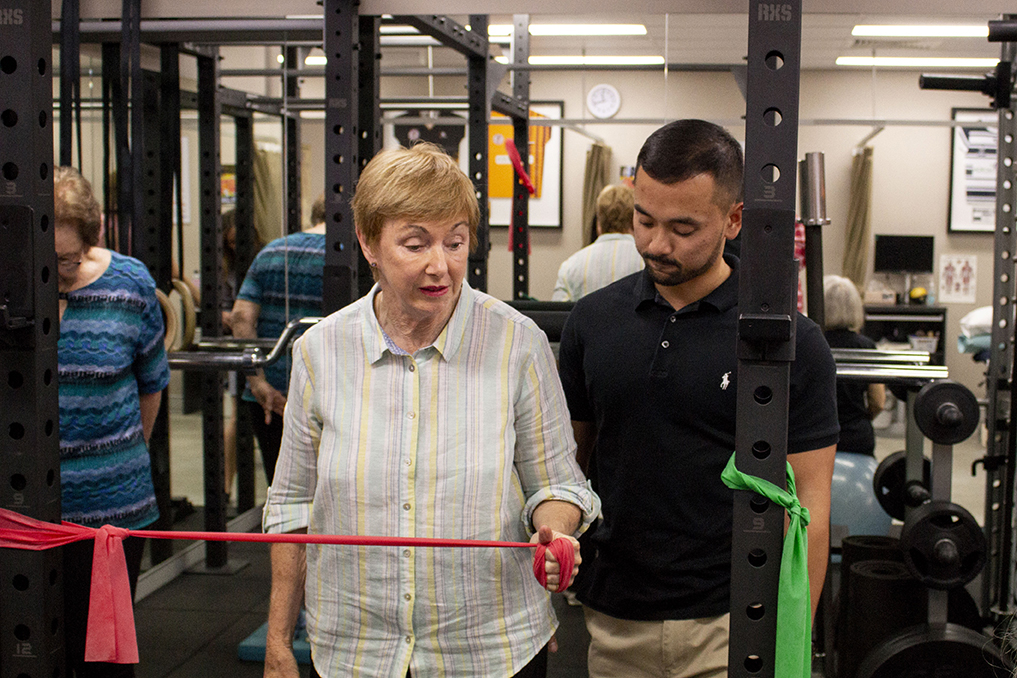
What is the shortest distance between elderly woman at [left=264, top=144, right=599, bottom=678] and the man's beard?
9.3 inches

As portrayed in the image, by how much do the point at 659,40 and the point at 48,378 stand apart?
6267 millimetres

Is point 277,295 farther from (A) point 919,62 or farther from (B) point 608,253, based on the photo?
(A) point 919,62

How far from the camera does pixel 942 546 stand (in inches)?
90.6

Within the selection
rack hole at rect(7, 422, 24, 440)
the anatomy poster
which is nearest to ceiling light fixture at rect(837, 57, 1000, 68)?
the anatomy poster

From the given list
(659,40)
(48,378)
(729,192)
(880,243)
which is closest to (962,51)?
(880,243)

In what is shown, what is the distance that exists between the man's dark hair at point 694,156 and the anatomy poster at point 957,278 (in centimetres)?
852

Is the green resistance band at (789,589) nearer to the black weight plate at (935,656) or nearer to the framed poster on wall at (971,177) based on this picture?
the black weight plate at (935,656)

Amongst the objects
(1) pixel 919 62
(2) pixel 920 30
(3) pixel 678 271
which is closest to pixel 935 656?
(3) pixel 678 271

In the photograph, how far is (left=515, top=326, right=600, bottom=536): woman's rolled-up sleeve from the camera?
4.32ft

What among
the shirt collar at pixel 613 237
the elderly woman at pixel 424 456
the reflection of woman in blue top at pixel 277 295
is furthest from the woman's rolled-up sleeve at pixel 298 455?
the shirt collar at pixel 613 237

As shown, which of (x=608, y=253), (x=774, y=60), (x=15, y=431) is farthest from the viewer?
(x=608, y=253)

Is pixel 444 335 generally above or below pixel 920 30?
below

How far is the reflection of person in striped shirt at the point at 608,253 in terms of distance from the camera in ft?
11.8

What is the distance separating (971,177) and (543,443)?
900cm
